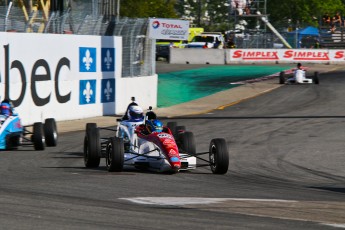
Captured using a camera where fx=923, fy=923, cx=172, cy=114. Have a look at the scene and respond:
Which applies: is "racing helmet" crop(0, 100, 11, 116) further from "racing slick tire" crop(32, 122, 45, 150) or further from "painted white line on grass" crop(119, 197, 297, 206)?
"painted white line on grass" crop(119, 197, 297, 206)

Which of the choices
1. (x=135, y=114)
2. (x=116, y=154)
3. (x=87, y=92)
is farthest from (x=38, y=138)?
(x=87, y=92)

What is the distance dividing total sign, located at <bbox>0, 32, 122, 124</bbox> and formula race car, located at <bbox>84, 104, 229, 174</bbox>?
884cm

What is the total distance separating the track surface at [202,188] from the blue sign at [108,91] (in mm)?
5182

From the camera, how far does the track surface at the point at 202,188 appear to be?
9.56 metres

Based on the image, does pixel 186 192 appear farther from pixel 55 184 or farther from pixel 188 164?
pixel 188 164

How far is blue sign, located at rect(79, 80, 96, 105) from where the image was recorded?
28756 mm

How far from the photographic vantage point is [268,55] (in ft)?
200

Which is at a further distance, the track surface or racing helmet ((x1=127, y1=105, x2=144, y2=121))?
racing helmet ((x1=127, y1=105, x2=144, y2=121))

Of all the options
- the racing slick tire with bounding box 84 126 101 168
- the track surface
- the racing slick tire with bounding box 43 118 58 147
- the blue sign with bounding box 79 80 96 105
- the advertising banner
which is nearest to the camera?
the track surface

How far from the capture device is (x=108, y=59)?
100 ft

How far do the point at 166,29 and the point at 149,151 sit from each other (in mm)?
17477

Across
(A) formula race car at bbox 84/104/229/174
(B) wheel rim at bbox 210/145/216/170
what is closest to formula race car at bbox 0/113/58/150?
(A) formula race car at bbox 84/104/229/174

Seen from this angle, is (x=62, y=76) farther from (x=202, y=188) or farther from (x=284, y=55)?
(x=284, y=55)

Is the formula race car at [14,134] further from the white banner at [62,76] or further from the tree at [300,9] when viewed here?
the tree at [300,9]
